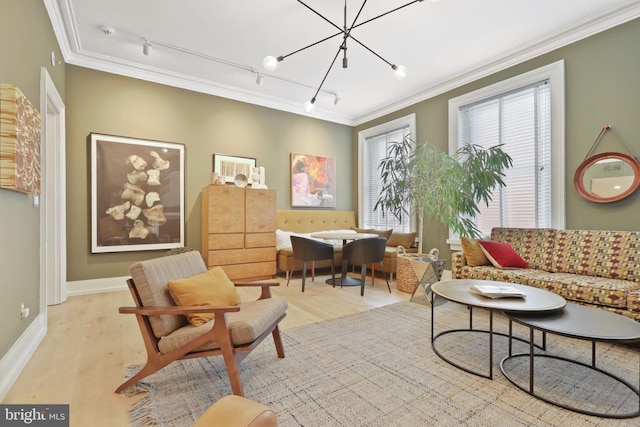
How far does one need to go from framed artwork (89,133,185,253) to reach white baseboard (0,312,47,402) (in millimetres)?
1677

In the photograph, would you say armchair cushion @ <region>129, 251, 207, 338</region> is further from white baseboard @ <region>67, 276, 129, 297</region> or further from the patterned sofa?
the patterned sofa

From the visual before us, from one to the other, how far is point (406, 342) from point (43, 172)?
356 cm

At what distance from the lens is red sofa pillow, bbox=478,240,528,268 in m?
3.38

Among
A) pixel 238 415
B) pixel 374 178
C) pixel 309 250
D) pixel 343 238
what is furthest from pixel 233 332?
pixel 374 178

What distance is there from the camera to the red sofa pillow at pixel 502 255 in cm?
338

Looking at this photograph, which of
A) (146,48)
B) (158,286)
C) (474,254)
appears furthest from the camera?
(146,48)

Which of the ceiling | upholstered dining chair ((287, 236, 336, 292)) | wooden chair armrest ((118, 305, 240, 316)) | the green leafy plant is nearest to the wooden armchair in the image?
wooden chair armrest ((118, 305, 240, 316))

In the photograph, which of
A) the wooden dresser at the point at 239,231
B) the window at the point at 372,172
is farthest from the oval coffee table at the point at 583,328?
the window at the point at 372,172

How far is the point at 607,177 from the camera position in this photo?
10.4 ft

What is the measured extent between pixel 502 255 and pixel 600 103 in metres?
1.87

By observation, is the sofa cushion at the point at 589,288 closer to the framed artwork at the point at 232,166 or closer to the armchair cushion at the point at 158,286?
the armchair cushion at the point at 158,286

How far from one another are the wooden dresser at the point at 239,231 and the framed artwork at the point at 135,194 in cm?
48

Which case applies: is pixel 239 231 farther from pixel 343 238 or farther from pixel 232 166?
pixel 343 238

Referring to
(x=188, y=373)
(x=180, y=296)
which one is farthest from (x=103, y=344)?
(x=180, y=296)
